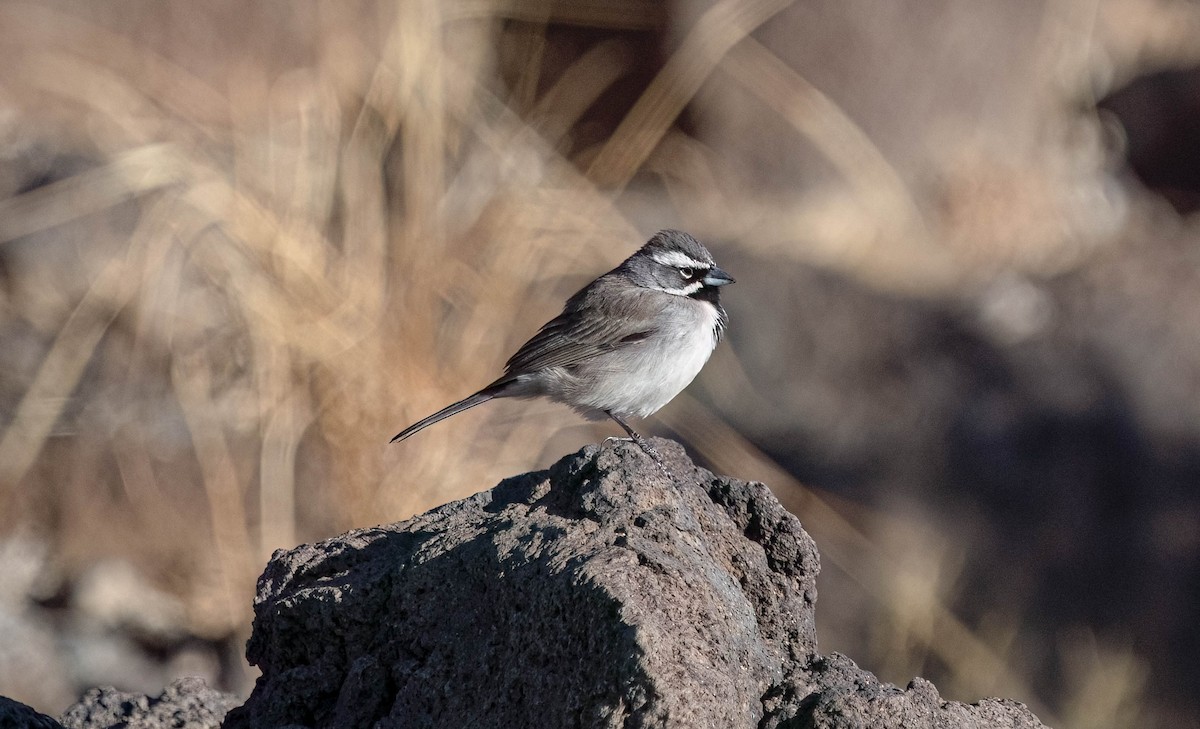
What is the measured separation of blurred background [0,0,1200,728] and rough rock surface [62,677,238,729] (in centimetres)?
449

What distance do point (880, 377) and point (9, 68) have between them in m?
6.22

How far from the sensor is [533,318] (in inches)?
382

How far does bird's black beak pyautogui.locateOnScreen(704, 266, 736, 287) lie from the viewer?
21.8 ft

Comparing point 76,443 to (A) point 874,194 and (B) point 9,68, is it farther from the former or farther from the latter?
(A) point 874,194

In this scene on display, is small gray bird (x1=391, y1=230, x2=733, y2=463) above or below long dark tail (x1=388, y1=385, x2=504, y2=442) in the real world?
below

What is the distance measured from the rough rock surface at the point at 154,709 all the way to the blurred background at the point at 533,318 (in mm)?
4485

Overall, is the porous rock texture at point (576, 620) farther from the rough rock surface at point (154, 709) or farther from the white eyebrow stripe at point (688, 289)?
the white eyebrow stripe at point (688, 289)

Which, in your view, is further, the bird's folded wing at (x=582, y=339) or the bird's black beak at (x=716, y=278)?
the bird's black beak at (x=716, y=278)

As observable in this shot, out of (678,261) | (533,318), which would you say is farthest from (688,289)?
(533,318)

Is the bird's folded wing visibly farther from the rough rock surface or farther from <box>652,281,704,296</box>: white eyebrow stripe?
the rough rock surface

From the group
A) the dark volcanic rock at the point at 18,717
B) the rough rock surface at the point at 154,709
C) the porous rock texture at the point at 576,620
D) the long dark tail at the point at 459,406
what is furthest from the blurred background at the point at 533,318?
the dark volcanic rock at the point at 18,717

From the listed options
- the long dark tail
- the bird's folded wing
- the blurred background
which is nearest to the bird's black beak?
the bird's folded wing

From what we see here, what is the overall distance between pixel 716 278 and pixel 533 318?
3.20 meters

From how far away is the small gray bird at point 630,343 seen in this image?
634 cm
